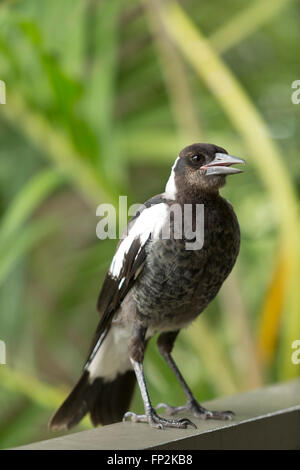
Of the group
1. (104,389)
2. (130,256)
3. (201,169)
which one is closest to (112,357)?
(104,389)

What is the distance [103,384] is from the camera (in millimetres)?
889

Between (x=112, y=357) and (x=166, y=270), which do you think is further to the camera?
(x=112, y=357)

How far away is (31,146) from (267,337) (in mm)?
660

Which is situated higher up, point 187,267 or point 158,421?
point 187,267

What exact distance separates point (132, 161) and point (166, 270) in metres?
1.10

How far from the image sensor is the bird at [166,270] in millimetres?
768

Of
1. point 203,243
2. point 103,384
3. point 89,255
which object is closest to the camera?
point 203,243

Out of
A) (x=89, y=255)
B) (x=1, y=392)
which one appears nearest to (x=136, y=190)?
(x=89, y=255)

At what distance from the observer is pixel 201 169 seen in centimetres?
75

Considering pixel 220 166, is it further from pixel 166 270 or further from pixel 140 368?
pixel 140 368

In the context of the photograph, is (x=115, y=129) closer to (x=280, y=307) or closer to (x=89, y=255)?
(x=89, y=255)

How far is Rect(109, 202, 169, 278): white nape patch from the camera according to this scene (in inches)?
30.4

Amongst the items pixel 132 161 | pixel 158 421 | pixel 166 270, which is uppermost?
pixel 132 161

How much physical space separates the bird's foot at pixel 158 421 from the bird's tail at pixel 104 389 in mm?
53
